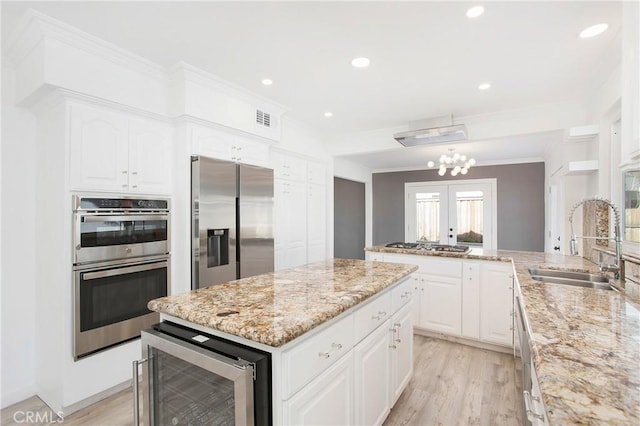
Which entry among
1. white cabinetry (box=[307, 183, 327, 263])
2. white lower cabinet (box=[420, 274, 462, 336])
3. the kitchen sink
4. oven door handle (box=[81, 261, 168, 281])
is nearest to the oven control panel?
oven door handle (box=[81, 261, 168, 281])

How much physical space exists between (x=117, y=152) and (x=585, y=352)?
9.53 feet

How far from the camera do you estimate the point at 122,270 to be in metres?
2.38

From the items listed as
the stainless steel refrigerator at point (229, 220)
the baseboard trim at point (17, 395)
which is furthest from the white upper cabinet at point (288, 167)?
the baseboard trim at point (17, 395)

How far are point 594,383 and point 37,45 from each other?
3.24 meters

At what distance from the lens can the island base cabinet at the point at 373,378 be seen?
1.64m

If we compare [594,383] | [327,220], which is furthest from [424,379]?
[327,220]

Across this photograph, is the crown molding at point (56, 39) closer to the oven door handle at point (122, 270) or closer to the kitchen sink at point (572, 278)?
the oven door handle at point (122, 270)

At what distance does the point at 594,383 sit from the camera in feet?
2.56

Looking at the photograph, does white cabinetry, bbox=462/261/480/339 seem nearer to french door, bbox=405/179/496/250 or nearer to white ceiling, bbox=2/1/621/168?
white ceiling, bbox=2/1/621/168

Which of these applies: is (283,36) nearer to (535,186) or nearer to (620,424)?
(620,424)

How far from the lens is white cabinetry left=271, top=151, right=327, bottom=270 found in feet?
13.3

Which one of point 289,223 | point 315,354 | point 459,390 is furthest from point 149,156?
point 459,390

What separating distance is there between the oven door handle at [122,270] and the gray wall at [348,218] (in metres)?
4.10

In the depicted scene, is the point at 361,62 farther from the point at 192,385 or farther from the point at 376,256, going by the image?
the point at 192,385
